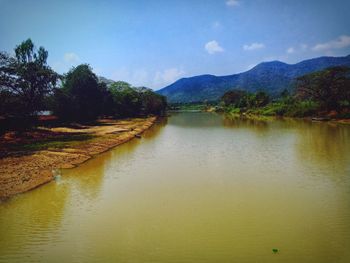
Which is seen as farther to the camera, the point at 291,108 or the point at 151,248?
the point at 291,108

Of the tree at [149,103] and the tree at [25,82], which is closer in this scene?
the tree at [25,82]

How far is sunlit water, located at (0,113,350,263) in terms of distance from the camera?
9.12 m

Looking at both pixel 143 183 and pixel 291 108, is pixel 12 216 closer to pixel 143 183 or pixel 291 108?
pixel 143 183

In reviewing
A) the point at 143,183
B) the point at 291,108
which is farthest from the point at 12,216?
the point at 291,108

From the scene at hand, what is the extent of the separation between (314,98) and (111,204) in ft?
213

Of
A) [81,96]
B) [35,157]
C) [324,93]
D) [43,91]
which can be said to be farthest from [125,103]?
[35,157]

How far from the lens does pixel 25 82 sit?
38.6m

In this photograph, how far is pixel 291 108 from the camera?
77.8 meters

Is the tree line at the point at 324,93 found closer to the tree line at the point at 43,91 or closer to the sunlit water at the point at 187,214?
the tree line at the point at 43,91

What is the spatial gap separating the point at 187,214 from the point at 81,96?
160 feet

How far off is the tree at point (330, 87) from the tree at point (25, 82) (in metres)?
50.5

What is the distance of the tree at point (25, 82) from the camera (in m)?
35.2

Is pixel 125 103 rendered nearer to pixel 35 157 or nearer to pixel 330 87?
pixel 330 87

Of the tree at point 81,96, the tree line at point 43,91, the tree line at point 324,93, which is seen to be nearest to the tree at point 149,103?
the tree line at point 43,91
